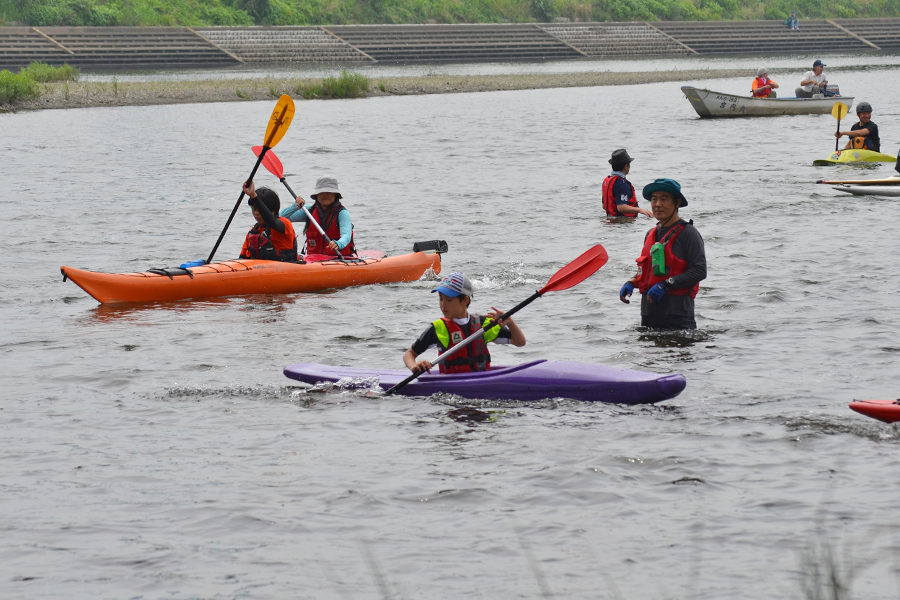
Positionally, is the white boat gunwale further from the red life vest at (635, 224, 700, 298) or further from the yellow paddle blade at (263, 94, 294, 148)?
the red life vest at (635, 224, 700, 298)

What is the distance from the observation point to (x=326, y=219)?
34.8 ft

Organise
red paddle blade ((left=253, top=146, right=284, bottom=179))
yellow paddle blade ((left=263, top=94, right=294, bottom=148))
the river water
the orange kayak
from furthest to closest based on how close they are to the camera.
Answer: yellow paddle blade ((left=263, top=94, right=294, bottom=148)) → red paddle blade ((left=253, top=146, right=284, bottom=179)) → the orange kayak → the river water

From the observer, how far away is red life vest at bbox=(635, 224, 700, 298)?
7.41m

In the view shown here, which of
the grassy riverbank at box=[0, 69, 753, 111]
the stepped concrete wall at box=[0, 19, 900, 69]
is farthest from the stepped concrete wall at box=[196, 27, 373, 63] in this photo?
the grassy riverbank at box=[0, 69, 753, 111]

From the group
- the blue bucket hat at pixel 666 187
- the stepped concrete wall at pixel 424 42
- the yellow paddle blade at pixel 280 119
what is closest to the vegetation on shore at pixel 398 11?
the stepped concrete wall at pixel 424 42

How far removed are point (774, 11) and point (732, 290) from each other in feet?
218

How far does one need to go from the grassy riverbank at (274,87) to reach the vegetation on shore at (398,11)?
16951 mm

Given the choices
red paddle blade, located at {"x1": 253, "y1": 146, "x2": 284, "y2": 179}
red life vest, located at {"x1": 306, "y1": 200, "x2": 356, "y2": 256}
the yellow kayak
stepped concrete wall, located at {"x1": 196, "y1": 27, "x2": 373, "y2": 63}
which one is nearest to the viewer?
red life vest, located at {"x1": 306, "y1": 200, "x2": 356, "y2": 256}

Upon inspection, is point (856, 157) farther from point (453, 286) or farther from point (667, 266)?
point (453, 286)

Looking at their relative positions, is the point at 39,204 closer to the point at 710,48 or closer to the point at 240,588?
the point at 240,588

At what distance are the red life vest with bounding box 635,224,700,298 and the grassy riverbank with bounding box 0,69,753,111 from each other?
2808 centimetres

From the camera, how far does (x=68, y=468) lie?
572 centimetres

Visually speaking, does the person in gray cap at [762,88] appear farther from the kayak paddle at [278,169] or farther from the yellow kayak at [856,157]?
the kayak paddle at [278,169]

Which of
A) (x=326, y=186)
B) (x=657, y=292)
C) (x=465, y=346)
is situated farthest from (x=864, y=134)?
(x=465, y=346)
